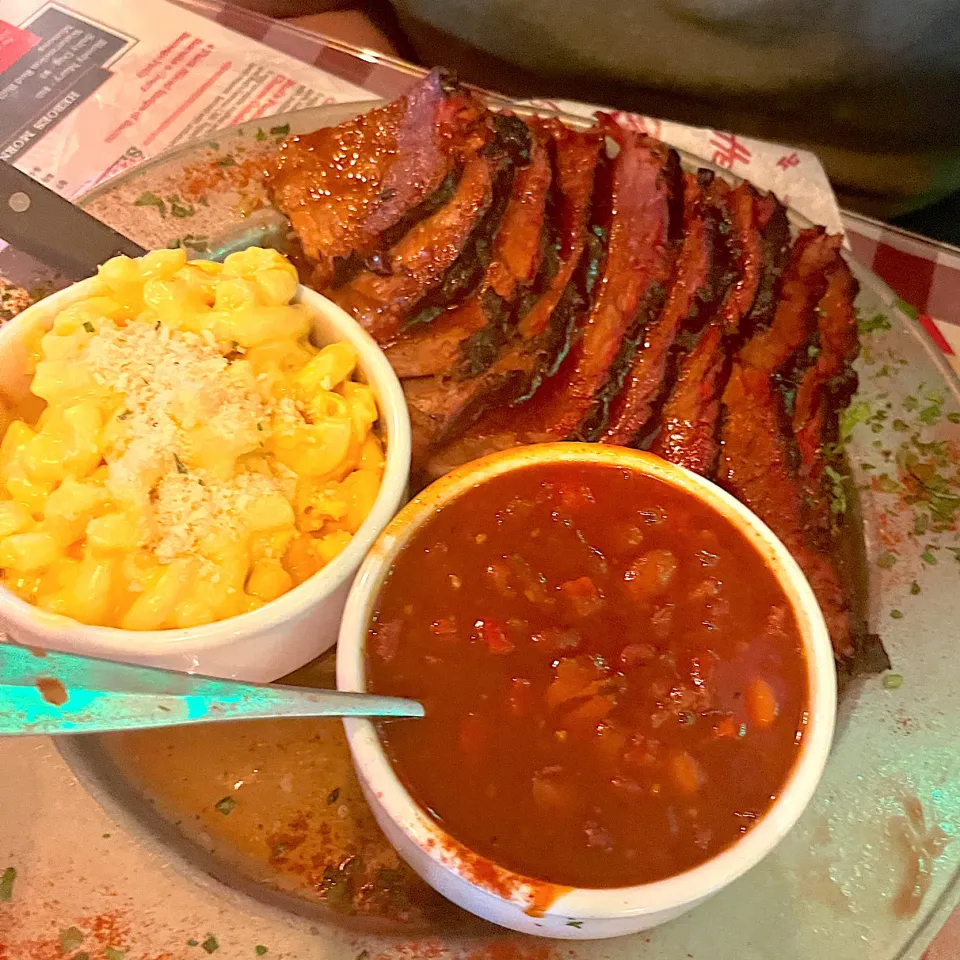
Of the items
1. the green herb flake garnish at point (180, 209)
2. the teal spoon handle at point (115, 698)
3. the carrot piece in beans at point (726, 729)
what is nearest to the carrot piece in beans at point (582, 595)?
the carrot piece in beans at point (726, 729)

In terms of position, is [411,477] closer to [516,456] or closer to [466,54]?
[516,456]

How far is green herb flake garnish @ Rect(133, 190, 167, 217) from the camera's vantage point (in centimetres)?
219

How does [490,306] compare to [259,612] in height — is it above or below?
above

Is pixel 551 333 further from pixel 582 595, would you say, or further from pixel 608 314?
pixel 582 595

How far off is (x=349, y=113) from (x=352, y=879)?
185 cm

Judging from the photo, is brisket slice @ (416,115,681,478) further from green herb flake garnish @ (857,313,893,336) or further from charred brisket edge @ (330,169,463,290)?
green herb flake garnish @ (857,313,893,336)

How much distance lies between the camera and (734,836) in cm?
124

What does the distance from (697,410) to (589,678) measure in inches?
26.3

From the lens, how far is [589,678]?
4.33 feet

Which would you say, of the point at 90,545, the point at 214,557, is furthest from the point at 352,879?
the point at 90,545

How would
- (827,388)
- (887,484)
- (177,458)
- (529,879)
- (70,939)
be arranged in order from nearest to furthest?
1. (529,879)
2. (70,939)
3. (177,458)
4. (827,388)
5. (887,484)

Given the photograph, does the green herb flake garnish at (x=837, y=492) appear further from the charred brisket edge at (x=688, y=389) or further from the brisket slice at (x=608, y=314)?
the brisket slice at (x=608, y=314)

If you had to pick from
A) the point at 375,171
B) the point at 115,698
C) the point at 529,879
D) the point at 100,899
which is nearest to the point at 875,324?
the point at 375,171

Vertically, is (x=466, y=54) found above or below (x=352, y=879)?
above
